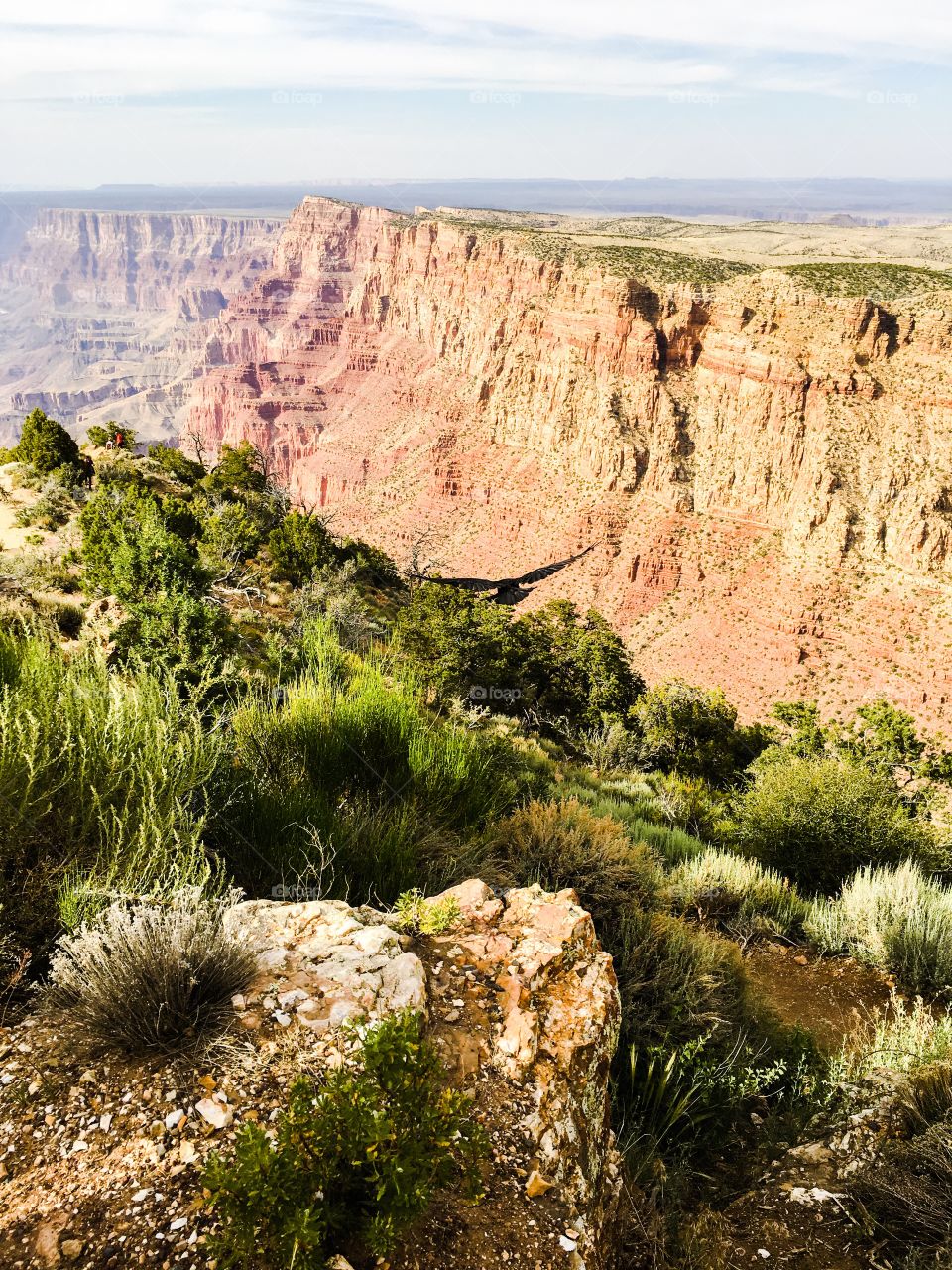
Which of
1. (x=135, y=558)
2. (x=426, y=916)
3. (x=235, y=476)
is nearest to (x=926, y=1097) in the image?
(x=426, y=916)

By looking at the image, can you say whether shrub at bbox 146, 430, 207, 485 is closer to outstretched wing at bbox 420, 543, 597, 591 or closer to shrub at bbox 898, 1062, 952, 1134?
outstretched wing at bbox 420, 543, 597, 591

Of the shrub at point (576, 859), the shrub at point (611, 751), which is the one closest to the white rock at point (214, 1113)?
the shrub at point (576, 859)

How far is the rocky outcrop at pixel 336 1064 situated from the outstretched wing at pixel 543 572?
4620 cm

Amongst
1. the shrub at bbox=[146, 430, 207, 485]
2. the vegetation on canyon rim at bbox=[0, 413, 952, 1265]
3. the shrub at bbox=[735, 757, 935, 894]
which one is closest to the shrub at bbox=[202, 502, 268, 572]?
the shrub at bbox=[146, 430, 207, 485]

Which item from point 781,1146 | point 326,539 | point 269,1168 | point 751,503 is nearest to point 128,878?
point 269,1168

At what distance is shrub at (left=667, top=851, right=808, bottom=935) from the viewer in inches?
251

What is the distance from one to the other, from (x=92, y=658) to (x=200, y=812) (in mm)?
1332

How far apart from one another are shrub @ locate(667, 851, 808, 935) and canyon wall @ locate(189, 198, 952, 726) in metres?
29.3

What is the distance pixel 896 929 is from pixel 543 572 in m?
44.5

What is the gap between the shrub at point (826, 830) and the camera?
8945 mm

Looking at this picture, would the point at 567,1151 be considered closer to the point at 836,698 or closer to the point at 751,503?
the point at 836,698

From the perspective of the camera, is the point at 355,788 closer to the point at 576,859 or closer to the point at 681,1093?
the point at 576,859

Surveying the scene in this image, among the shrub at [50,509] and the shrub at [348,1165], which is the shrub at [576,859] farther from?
the shrub at [50,509]

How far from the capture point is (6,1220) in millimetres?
2211
